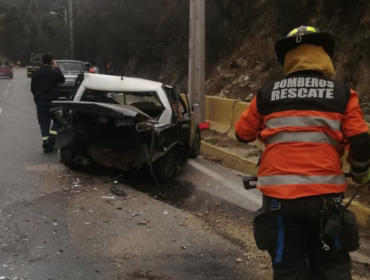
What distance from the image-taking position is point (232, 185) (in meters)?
7.95

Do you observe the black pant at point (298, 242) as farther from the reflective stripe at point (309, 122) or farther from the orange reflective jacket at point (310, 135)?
the reflective stripe at point (309, 122)

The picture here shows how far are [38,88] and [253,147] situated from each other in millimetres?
4150

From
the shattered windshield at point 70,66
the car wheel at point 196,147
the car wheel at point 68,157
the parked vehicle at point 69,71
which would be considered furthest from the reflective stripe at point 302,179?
the shattered windshield at point 70,66

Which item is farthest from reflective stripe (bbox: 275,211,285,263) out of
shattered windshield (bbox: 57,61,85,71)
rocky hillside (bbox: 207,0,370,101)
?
shattered windshield (bbox: 57,61,85,71)

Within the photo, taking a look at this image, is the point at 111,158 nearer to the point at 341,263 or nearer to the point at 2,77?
the point at 341,263

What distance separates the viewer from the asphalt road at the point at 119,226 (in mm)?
4621

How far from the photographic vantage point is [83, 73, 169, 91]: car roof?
8.22 metres

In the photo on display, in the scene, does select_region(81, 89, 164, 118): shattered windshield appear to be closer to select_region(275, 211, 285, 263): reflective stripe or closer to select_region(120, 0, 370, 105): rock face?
select_region(275, 211, 285, 263): reflective stripe

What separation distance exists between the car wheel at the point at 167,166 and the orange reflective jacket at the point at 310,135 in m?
4.84

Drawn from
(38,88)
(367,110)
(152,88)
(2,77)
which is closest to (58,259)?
(152,88)

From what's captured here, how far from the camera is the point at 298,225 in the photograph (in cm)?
282

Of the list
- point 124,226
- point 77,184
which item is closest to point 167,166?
point 77,184

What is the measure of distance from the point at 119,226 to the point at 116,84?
3068 millimetres

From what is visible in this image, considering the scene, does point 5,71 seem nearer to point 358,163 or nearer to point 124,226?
point 124,226
